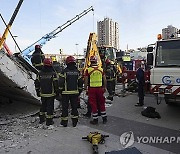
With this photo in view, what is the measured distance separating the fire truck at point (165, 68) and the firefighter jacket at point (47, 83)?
251 cm

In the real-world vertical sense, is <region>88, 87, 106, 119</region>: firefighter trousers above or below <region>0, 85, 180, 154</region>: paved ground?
above

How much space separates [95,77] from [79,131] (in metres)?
1.44

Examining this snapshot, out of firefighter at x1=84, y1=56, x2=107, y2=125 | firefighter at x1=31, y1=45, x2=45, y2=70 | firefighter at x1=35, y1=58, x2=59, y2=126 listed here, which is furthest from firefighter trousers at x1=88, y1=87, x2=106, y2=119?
firefighter at x1=31, y1=45, x2=45, y2=70

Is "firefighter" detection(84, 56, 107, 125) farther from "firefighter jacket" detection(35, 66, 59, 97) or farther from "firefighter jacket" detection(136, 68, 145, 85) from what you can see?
"firefighter jacket" detection(136, 68, 145, 85)

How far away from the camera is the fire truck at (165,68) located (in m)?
6.07

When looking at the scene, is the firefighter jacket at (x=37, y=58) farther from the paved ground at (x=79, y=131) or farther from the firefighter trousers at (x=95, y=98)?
the firefighter trousers at (x=95, y=98)

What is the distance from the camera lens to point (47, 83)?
6320mm

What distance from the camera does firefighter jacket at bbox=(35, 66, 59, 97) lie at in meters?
6.33

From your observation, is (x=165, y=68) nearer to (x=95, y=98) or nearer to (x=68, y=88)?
(x=95, y=98)

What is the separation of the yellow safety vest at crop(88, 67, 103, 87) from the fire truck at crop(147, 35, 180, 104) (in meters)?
1.34

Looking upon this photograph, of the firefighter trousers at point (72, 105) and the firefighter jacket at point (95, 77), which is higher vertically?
the firefighter jacket at point (95, 77)

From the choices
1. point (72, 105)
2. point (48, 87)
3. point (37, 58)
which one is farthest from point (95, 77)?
point (37, 58)

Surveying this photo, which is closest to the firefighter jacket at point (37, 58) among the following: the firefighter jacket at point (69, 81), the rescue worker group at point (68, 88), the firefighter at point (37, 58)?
the firefighter at point (37, 58)

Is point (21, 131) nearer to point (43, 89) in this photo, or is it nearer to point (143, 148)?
point (43, 89)
